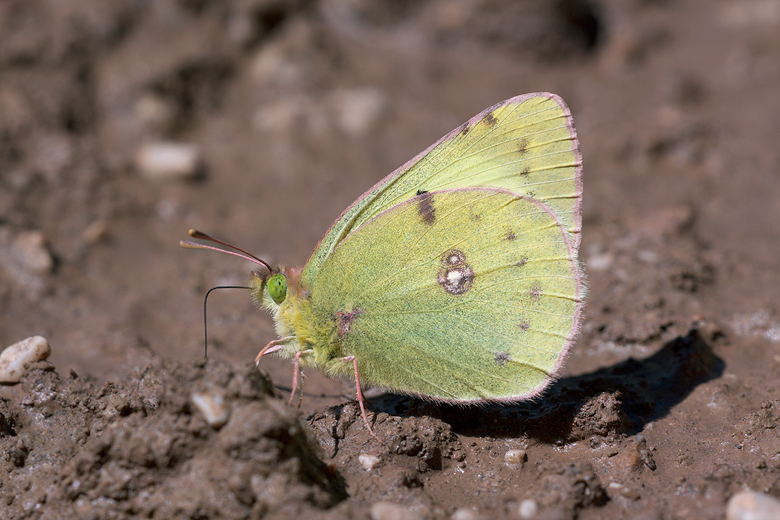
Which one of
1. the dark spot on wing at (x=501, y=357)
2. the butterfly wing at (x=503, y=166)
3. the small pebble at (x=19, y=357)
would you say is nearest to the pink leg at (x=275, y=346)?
the butterfly wing at (x=503, y=166)

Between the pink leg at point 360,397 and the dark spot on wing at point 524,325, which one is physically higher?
the dark spot on wing at point 524,325

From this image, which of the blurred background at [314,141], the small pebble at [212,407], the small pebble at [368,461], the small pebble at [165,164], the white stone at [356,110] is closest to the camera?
the small pebble at [212,407]

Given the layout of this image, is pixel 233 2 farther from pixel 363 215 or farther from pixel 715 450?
pixel 715 450

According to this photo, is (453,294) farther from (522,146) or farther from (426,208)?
(522,146)

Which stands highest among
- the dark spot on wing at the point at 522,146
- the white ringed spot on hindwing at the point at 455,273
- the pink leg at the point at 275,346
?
the dark spot on wing at the point at 522,146

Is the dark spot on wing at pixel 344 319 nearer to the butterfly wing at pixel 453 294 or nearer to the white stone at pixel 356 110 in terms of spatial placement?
the butterfly wing at pixel 453 294

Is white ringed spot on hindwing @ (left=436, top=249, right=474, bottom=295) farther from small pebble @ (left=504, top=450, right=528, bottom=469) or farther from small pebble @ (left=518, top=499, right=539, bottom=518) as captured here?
small pebble @ (left=518, top=499, right=539, bottom=518)

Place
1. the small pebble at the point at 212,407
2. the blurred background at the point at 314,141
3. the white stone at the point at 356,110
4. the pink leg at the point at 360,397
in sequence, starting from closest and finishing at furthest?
the small pebble at the point at 212,407 → the pink leg at the point at 360,397 → the blurred background at the point at 314,141 → the white stone at the point at 356,110

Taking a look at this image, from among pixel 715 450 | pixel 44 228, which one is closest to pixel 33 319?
pixel 44 228
